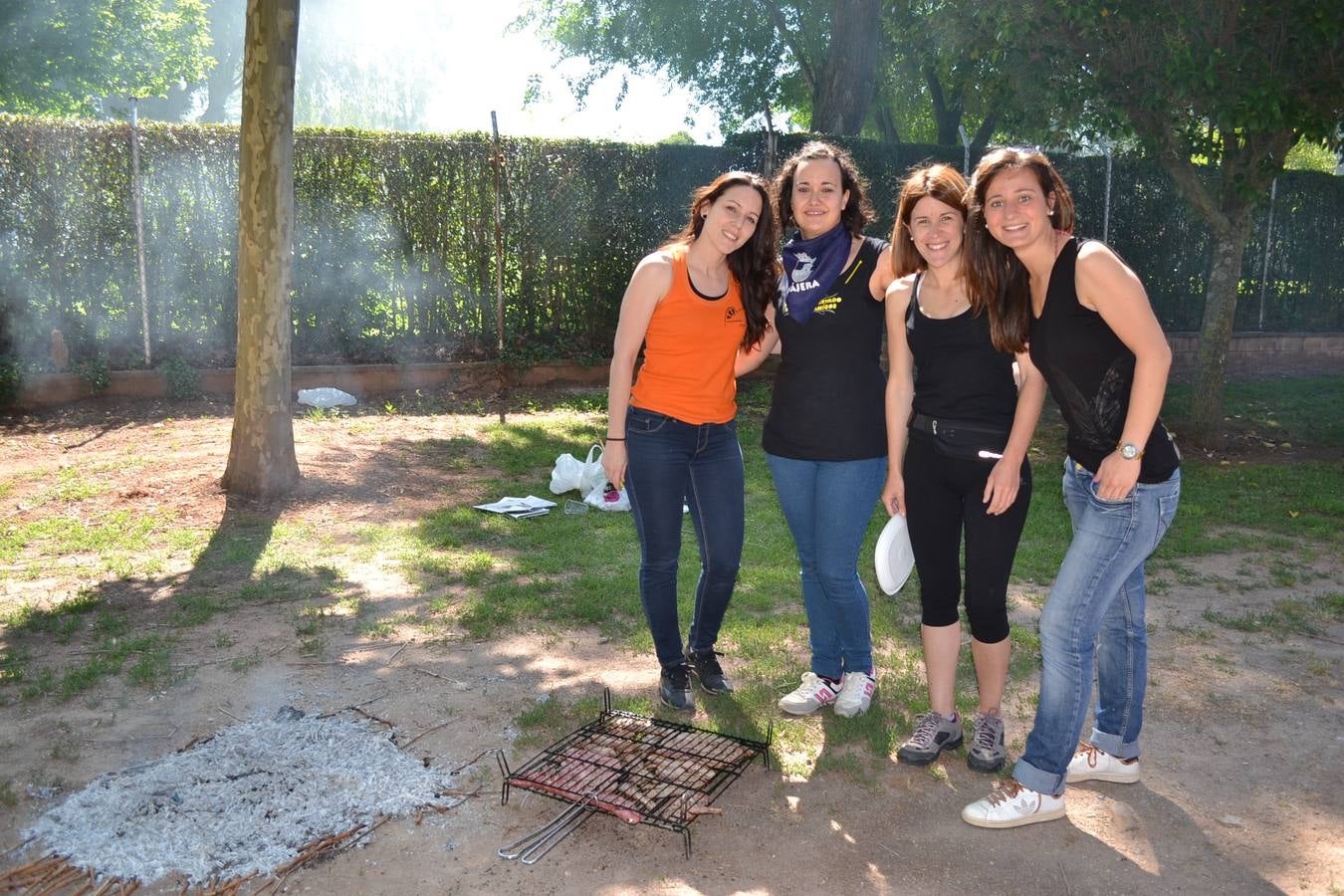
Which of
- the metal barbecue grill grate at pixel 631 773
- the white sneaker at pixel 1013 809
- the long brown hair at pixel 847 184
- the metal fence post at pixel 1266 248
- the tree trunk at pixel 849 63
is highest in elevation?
the tree trunk at pixel 849 63

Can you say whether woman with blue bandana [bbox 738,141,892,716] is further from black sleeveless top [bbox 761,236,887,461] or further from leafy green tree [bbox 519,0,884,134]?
leafy green tree [bbox 519,0,884,134]

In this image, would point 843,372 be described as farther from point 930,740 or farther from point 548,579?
point 548,579

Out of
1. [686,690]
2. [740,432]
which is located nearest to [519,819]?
[686,690]

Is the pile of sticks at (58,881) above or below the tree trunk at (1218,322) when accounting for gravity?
below

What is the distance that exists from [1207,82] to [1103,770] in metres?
6.29

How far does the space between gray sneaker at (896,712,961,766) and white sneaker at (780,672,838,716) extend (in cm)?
41

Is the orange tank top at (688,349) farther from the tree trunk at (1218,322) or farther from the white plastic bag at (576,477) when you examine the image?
the tree trunk at (1218,322)

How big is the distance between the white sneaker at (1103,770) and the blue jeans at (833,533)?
34.2 inches

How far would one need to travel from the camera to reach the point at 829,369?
378 cm

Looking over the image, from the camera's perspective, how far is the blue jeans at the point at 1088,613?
3.15 metres

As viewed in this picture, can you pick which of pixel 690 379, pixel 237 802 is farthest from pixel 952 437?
pixel 237 802

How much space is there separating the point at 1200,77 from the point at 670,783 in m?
7.23

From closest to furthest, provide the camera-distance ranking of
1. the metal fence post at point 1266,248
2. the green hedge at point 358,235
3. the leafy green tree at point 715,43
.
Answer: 1. the green hedge at point 358,235
2. the metal fence post at point 1266,248
3. the leafy green tree at point 715,43

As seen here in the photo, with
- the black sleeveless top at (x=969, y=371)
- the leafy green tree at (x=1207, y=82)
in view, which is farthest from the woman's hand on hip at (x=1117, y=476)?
the leafy green tree at (x=1207, y=82)
